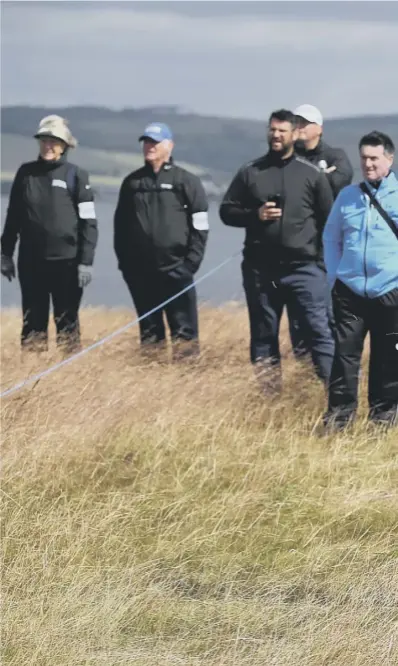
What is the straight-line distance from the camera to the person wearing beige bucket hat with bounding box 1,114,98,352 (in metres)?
9.37

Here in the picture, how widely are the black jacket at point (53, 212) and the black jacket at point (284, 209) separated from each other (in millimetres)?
1363

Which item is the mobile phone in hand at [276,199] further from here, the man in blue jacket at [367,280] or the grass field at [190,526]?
the grass field at [190,526]

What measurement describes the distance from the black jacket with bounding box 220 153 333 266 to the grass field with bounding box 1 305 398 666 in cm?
80

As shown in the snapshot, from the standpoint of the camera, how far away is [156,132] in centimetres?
917

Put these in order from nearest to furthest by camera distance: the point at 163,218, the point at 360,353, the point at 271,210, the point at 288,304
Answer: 1. the point at 360,353
2. the point at 271,210
3. the point at 288,304
4. the point at 163,218

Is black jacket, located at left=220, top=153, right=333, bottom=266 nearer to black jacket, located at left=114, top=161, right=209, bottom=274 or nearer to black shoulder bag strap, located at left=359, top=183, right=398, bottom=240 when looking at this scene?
black jacket, located at left=114, top=161, right=209, bottom=274

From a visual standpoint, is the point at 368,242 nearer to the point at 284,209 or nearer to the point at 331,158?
the point at 284,209

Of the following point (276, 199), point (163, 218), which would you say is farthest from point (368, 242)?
point (163, 218)

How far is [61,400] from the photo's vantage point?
7.29m

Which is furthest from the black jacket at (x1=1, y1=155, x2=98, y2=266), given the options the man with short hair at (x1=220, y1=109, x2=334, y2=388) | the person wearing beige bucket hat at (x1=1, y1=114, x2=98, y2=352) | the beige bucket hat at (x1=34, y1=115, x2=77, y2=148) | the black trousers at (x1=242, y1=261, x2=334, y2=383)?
the black trousers at (x1=242, y1=261, x2=334, y2=383)

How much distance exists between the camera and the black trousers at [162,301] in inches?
374

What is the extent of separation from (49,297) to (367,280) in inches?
123

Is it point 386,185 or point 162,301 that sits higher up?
point 386,185

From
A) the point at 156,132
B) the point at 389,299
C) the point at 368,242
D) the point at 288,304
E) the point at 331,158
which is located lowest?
the point at 288,304
